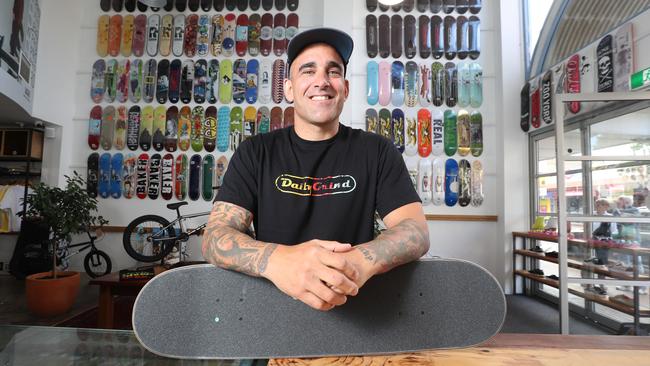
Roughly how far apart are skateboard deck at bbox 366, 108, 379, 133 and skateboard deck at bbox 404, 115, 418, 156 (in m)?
0.40

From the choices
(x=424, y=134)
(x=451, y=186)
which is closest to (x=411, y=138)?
(x=424, y=134)

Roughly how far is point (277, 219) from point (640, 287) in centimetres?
280

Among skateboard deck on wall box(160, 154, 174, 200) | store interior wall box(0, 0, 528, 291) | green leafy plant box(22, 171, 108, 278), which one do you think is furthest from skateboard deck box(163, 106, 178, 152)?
green leafy plant box(22, 171, 108, 278)

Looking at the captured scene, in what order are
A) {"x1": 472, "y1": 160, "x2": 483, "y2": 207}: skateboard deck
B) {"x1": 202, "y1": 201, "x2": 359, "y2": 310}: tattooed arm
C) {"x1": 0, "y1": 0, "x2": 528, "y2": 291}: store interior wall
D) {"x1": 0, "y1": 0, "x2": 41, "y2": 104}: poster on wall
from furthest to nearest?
{"x1": 472, "y1": 160, "x2": 483, "y2": 207}: skateboard deck → {"x1": 0, "y1": 0, "x2": 528, "y2": 291}: store interior wall → {"x1": 0, "y1": 0, "x2": 41, "y2": 104}: poster on wall → {"x1": 202, "y1": 201, "x2": 359, "y2": 310}: tattooed arm

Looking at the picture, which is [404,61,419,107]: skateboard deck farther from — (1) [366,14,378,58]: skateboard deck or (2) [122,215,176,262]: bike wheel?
(2) [122,215,176,262]: bike wheel

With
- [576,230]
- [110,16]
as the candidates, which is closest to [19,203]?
[110,16]

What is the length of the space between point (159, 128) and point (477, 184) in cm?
422

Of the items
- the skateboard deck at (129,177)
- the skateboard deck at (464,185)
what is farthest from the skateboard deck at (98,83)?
the skateboard deck at (464,185)

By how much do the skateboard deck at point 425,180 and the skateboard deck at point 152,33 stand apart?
3893 millimetres

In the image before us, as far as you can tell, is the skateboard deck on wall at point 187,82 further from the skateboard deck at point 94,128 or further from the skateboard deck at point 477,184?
the skateboard deck at point 477,184

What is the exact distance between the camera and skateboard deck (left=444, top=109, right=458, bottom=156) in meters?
4.16

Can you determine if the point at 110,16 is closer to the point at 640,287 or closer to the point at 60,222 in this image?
the point at 60,222

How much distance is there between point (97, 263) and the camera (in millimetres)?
4133

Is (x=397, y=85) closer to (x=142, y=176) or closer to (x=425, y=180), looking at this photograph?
(x=425, y=180)
